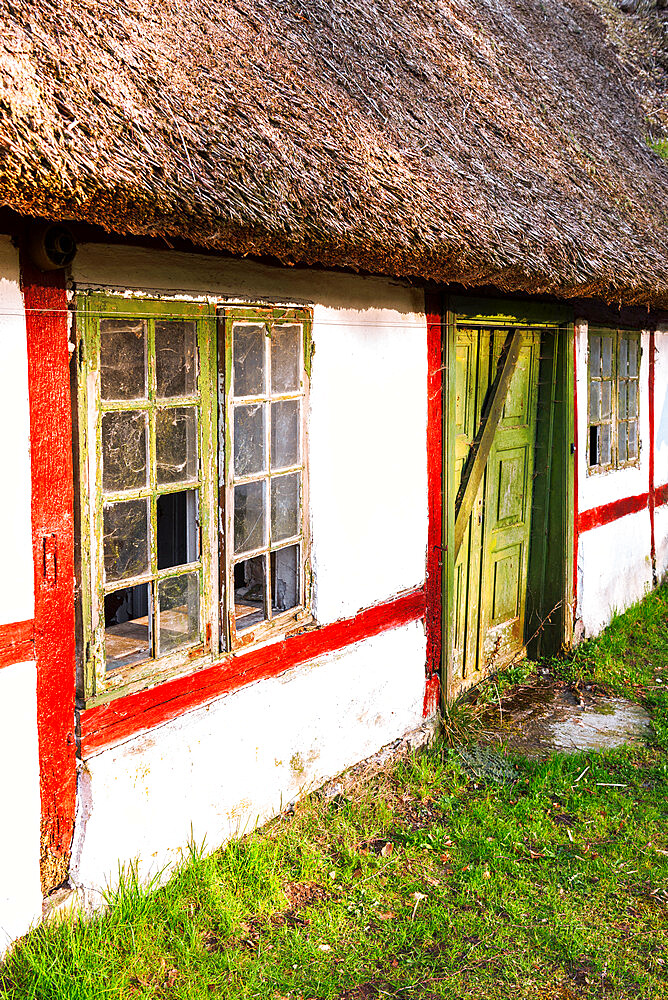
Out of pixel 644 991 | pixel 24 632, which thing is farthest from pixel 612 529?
pixel 24 632

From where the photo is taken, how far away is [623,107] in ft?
22.0

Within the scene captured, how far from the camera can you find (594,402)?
637 cm

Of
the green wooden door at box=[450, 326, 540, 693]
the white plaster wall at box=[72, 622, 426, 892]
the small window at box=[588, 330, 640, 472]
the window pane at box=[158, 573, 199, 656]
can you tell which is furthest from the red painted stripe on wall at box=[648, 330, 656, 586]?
the window pane at box=[158, 573, 199, 656]

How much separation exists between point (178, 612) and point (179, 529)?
18.1 inches

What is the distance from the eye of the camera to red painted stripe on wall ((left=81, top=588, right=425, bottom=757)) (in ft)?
9.30

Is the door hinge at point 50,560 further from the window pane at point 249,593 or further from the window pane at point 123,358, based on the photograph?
the window pane at point 249,593

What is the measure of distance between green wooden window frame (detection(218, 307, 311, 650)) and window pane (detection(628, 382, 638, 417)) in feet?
14.1

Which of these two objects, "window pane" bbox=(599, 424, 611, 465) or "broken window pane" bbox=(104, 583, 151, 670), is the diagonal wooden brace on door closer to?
"window pane" bbox=(599, 424, 611, 465)

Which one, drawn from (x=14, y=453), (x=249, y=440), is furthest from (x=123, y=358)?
(x=249, y=440)

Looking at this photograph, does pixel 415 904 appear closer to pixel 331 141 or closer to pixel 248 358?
pixel 248 358

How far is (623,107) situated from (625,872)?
562 centimetres

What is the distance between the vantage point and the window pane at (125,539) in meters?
2.90

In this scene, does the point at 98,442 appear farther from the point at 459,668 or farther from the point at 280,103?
the point at 459,668

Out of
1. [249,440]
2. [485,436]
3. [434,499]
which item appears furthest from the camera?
[485,436]
